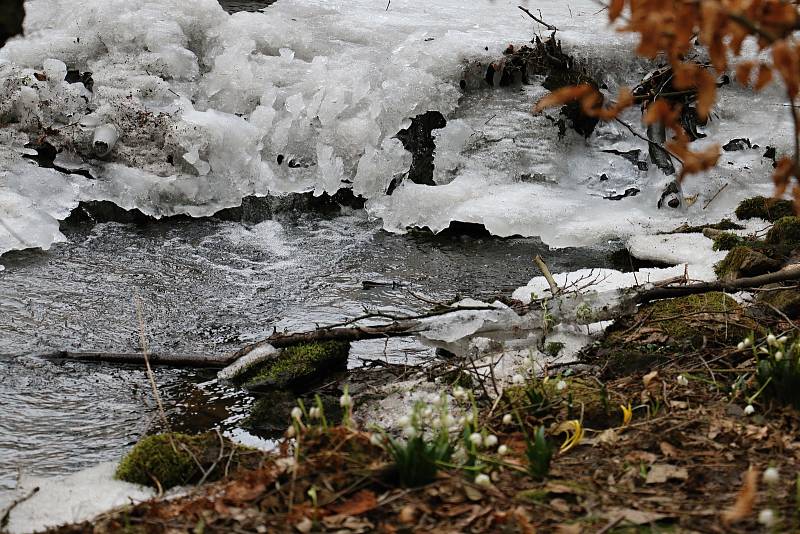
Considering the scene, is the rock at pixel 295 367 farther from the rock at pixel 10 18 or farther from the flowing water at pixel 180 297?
the rock at pixel 10 18

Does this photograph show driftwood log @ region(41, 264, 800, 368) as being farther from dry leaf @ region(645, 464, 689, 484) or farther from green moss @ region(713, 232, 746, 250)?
dry leaf @ region(645, 464, 689, 484)

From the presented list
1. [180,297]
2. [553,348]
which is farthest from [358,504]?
[180,297]

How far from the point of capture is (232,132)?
829cm

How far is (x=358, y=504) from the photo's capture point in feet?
9.14

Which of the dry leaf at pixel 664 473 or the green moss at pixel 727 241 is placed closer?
the dry leaf at pixel 664 473

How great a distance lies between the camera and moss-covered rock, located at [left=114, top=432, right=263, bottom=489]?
3445 millimetres

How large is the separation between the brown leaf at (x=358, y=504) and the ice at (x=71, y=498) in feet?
2.62

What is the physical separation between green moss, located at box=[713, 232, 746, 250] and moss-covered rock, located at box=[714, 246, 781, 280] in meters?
0.76

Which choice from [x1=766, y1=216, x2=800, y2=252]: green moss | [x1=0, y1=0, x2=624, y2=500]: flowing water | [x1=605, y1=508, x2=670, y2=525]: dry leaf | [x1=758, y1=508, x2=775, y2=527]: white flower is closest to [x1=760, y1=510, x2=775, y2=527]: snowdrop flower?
[x1=758, y1=508, x2=775, y2=527]: white flower

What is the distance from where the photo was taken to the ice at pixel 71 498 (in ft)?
10.3

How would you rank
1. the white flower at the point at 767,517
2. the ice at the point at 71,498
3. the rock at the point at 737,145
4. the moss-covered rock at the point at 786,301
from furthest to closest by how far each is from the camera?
the rock at the point at 737,145
the moss-covered rock at the point at 786,301
the ice at the point at 71,498
the white flower at the point at 767,517

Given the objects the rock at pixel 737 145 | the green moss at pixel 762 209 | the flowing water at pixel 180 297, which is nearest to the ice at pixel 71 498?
the flowing water at pixel 180 297

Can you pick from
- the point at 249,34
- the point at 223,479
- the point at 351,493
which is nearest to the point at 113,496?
the point at 223,479

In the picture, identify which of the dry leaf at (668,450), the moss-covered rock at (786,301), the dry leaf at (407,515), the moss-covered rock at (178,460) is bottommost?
the moss-covered rock at (178,460)
